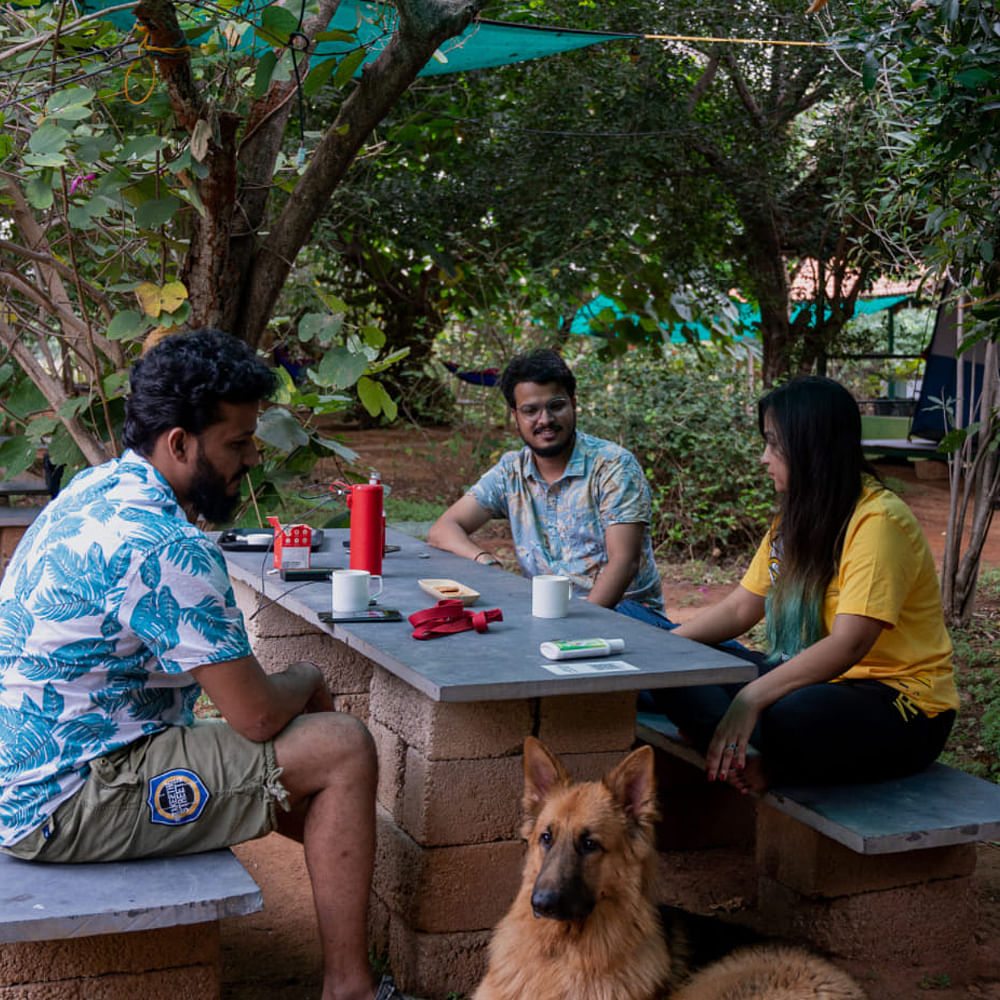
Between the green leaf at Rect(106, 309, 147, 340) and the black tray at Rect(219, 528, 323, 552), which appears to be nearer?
the black tray at Rect(219, 528, 323, 552)

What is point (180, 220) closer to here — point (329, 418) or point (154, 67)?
point (154, 67)

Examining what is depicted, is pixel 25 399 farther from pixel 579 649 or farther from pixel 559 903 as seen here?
pixel 559 903

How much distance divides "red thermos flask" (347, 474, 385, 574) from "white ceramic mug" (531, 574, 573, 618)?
626 mm

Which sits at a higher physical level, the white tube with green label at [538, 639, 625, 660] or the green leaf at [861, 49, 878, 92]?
the green leaf at [861, 49, 878, 92]

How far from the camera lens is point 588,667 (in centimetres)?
268

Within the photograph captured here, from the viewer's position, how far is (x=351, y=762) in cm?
269

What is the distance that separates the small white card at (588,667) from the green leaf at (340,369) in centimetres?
232

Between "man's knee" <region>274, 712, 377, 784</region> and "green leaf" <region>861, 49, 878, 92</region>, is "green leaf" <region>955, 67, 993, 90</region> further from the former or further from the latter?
"man's knee" <region>274, 712, 377, 784</region>

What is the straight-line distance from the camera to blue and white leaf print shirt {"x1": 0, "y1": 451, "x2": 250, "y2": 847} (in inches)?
94.6

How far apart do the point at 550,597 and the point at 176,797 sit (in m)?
1.23

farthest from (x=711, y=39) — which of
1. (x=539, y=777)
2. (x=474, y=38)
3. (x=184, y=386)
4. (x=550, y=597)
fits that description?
(x=539, y=777)

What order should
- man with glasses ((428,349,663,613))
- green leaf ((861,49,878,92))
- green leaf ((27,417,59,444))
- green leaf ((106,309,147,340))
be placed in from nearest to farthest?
green leaf ((861,49,878,92)) → man with glasses ((428,349,663,613)) → green leaf ((106,309,147,340)) → green leaf ((27,417,59,444))

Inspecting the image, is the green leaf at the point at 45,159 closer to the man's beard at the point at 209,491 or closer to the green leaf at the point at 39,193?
the green leaf at the point at 39,193

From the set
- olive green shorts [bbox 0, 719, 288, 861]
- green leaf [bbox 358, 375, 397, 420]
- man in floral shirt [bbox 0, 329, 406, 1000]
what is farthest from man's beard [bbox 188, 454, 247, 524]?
green leaf [bbox 358, 375, 397, 420]
